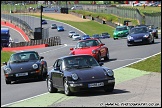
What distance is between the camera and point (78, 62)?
16.2m

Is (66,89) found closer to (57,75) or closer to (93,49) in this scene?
(57,75)

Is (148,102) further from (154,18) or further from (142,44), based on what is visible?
(154,18)

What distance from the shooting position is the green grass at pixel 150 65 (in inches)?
873

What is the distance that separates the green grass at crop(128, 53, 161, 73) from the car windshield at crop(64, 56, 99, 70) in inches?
219

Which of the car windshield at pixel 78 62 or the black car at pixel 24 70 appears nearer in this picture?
the car windshield at pixel 78 62

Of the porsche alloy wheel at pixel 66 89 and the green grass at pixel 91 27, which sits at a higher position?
the porsche alloy wheel at pixel 66 89

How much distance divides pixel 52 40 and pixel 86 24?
63.8 metres

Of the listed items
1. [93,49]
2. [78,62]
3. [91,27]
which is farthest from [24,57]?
[91,27]

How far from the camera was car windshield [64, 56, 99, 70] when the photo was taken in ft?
52.6

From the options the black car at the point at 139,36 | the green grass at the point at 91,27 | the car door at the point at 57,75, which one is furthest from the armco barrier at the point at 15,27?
the car door at the point at 57,75

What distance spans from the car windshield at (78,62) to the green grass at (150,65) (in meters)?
5.55

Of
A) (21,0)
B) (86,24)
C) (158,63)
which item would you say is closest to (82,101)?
(158,63)

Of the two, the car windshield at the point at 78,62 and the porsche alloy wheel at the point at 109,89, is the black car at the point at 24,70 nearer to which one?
the car windshield at the point at 78,62

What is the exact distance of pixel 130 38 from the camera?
3638 centimetres
